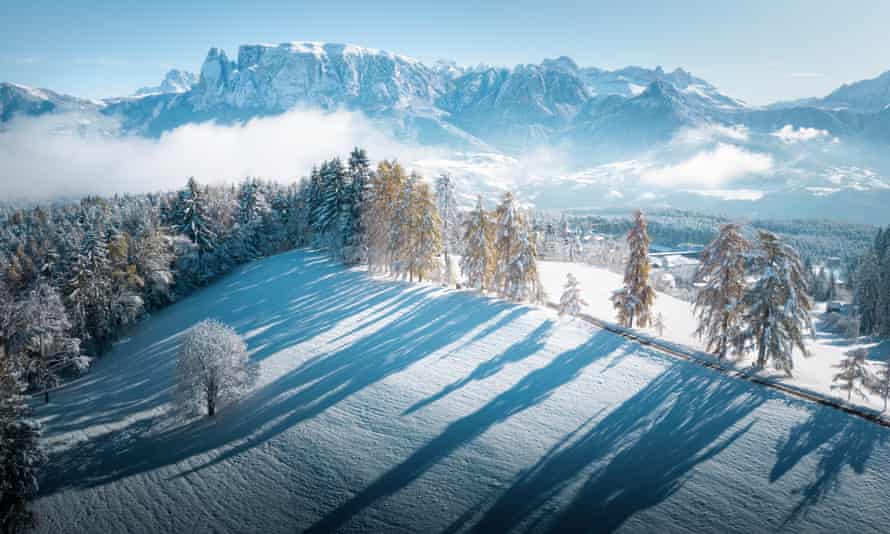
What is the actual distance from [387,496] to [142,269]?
4727 centimetres

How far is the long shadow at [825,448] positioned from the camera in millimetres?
17297

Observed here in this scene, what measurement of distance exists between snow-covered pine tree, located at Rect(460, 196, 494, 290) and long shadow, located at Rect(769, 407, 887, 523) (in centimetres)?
2780

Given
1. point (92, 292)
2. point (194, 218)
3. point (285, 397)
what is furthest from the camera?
point (194, 218)

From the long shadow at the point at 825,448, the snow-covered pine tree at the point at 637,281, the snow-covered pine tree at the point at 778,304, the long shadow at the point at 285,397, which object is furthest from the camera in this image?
the snow-covered pine tree at the point at 637,281

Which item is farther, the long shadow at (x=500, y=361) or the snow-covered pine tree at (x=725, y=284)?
the snow-covered pine tree at (x=725, y=284)

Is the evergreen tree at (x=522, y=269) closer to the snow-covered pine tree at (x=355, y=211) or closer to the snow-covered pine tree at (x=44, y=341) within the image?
the snow-covered pine tree at (x=355, y=211)

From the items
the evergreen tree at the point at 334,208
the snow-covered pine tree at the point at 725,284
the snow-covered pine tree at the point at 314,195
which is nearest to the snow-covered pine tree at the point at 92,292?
the evergreen tree at the point at 334,208

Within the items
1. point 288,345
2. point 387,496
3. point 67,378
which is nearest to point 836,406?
point 387,496

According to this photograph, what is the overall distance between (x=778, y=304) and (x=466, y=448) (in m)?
21.1

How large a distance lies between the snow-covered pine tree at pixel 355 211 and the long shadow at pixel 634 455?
118 feet

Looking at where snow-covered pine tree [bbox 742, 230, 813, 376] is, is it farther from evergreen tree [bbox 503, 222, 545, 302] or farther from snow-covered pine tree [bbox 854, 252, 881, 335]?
snow-covered pine tree [bbox 854, 252, 881, 335]

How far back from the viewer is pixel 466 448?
20.3m

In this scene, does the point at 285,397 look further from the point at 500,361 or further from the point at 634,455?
the point at 634,455

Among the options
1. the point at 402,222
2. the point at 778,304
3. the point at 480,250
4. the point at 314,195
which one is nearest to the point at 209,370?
the point at 402,222
